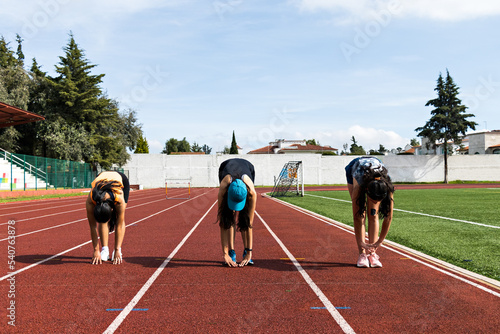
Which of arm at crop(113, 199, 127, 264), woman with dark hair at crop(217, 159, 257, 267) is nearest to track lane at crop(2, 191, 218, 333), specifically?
arm at crop(113, 199, 127, 264)

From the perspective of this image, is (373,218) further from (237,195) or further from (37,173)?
(37,173)

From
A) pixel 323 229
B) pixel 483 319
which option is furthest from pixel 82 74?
pixel 483 319

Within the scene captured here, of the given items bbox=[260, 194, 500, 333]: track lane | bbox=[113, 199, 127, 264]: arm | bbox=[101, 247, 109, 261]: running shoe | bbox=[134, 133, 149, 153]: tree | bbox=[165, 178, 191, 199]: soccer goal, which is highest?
bbox=[134, 133, 149, 153]: tree

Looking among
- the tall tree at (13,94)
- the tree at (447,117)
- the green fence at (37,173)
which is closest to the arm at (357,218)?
the green fence at (37,173)

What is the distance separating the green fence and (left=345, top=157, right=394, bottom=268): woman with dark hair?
86.7 ft

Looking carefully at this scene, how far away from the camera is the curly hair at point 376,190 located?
5.33 m

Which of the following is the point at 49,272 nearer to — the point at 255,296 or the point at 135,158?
the point at 255,296

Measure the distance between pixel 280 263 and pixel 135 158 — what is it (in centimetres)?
4794

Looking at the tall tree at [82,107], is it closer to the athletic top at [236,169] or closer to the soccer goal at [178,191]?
the soccer goal at [178,191]

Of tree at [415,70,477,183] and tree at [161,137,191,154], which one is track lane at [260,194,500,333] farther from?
tree at [161,137,191,154]

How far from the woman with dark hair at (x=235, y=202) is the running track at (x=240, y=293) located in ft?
1.17

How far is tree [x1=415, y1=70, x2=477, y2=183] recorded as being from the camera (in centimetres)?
5541

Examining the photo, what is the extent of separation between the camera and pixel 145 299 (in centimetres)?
437

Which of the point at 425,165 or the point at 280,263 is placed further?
the point at 425,165
